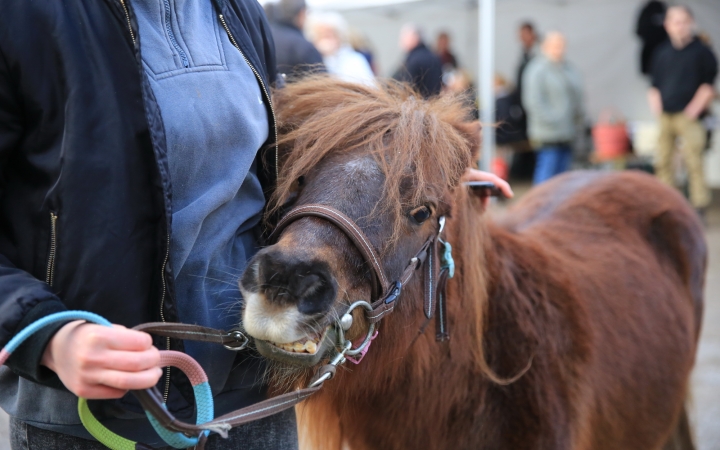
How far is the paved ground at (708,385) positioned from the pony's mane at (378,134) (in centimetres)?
249

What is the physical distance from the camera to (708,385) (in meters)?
4.28

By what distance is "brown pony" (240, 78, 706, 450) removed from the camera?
4.70 ft

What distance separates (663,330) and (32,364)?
2.59 m

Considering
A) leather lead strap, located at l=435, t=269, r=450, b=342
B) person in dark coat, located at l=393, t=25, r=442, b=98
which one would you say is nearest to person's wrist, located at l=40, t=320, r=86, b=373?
leather lead strap, located at l=435, t=269, r=450, b=342

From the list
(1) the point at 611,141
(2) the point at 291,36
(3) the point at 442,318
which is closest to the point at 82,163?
(3) the point at 442,318

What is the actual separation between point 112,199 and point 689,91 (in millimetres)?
8529

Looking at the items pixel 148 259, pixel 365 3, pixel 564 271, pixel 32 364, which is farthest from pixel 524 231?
pixel 365 3

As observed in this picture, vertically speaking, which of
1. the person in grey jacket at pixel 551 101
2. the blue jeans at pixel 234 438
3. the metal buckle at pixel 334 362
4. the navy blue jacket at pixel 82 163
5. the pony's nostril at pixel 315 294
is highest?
the navy blue jacket at pixel 82 163

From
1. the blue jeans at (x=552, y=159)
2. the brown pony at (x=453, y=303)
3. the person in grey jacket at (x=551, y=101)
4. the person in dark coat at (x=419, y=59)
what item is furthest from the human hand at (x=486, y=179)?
the blue jeans at (x=552, y=159)

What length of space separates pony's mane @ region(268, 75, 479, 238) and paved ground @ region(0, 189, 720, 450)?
2.49 meters

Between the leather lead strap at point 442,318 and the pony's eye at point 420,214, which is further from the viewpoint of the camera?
the leather lead strap at point 442,318

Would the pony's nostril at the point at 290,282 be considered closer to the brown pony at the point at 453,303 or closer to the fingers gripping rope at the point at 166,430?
the brown pony at the point at 453,303

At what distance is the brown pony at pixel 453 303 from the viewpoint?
1431mm

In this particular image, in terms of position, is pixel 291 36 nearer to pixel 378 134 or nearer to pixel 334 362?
pixel 378 134
